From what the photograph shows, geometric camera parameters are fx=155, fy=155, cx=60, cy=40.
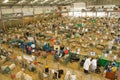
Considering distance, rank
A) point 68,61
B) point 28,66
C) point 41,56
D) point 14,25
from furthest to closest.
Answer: point 14,25 → point 41,56 → point 68,61 → point 28,66

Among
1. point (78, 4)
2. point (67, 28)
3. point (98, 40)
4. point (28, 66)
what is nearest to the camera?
point (28, 66)

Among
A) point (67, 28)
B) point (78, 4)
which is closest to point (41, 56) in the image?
point (67, 28)

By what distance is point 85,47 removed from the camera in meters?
19.1

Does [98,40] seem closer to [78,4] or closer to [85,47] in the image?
[85,47]

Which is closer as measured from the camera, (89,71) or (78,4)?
(89,71)

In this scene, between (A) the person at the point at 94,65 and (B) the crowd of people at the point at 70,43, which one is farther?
(B) the crowd of people at the point at 70,43

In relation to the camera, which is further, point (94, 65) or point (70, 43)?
point (70, 43)

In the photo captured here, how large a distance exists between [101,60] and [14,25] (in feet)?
70.1

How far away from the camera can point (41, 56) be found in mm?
16828

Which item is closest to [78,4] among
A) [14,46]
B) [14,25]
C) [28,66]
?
[14,25]

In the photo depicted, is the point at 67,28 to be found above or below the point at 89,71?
above

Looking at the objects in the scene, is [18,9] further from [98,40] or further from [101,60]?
[101,60]

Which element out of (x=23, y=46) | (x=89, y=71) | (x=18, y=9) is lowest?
(x=89, y=71)

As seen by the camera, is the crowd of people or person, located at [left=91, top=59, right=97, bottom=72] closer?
person, located at [left=91, top=59, right=97, bottom=72]
